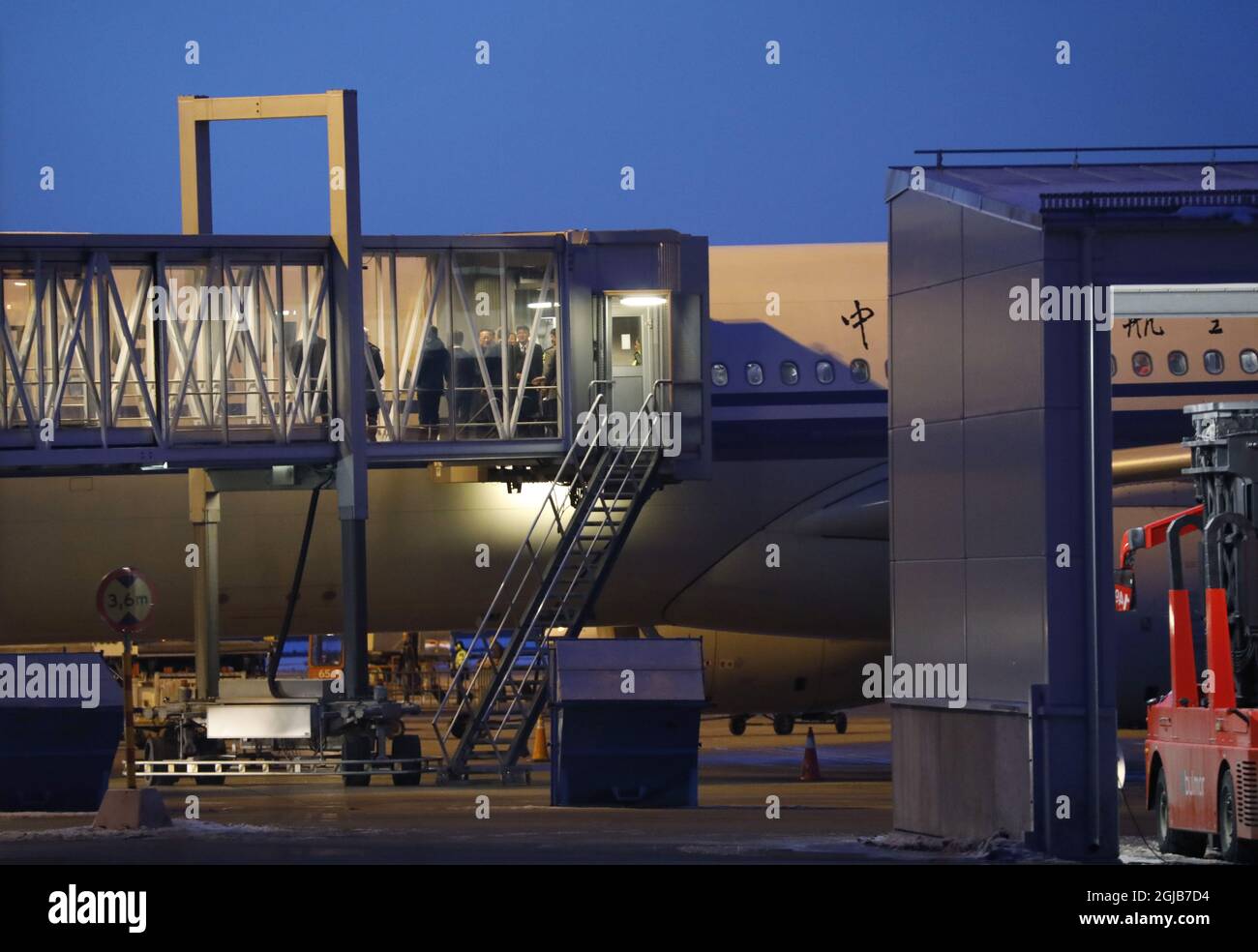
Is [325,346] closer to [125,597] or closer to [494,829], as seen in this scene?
[125,597]

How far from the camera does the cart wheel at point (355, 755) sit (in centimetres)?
2478

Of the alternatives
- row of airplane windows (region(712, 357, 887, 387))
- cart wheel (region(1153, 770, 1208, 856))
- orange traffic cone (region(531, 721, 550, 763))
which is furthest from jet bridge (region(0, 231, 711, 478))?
cart wheel (region(1153, 770, 1208, 856))

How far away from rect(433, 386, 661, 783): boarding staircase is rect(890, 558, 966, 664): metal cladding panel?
26.8ft

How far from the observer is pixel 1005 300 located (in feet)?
51.4

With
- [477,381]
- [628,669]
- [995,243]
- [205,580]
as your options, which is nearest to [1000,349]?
[995,243]

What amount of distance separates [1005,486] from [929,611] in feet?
5.33

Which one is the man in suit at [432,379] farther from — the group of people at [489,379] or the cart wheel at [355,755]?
the cart wheel at [355,755]

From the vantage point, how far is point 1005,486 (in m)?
15.7

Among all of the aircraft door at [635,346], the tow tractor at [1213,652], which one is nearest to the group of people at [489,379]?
the aircraft door at [635,346]

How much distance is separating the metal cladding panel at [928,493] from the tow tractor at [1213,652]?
4.71 ft

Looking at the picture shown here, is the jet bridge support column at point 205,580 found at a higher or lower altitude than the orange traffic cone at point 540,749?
higher

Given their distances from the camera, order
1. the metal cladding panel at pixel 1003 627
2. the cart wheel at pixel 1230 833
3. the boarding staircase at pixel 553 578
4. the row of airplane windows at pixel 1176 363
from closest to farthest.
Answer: the cart wheel at pixel 1230 833 < the metal cladding panel at pixel 1003 627 < the boarding staircase at pixel 553 578 < the row of airplane windows at pixel 1176 363
